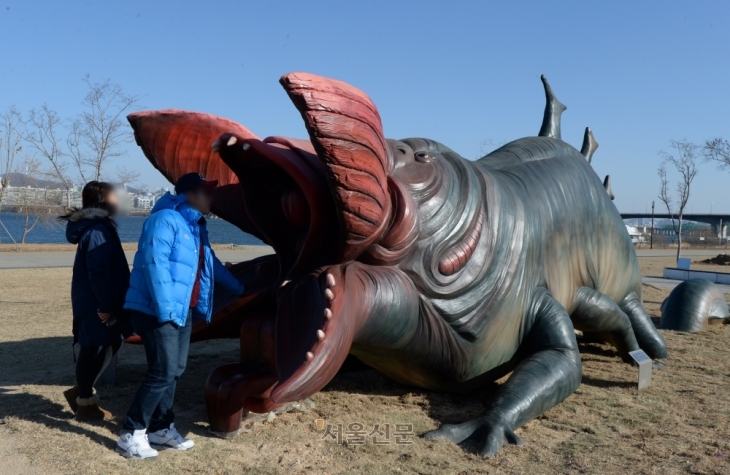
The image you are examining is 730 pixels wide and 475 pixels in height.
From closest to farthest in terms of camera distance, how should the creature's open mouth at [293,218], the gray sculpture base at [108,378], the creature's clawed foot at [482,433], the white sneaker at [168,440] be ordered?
the creature's open mouth at [293,218] < the white sneaker at [168,440] < the creature's clawed foot at [482,433] < the gray sculpture base at [108,378]

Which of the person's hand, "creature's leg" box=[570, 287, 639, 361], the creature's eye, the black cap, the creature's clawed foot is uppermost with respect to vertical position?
the creature's eye

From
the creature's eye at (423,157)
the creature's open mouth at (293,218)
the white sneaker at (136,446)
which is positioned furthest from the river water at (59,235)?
the white sneaker at (136,446)

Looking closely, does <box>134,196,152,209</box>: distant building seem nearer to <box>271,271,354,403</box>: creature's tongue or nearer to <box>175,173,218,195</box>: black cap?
<box>175,173,218,195</box>: black cap

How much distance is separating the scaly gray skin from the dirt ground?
22 cm

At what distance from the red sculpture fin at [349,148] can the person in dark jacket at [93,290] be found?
1.40m

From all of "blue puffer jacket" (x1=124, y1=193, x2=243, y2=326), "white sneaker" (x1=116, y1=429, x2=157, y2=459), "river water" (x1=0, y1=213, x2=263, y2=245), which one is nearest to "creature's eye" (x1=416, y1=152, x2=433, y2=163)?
"blue puffer jacket" (x1=124, y1=193, x2=243, y2=326)

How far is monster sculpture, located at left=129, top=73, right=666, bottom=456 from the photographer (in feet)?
10.9

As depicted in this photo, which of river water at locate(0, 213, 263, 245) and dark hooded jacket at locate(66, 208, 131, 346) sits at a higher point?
dark hooded jacket at locate(66, 208, 131, 346)

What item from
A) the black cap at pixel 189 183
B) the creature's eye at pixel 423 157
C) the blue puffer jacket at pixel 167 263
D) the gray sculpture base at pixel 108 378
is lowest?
the gray sculpture base at pixel 108 378

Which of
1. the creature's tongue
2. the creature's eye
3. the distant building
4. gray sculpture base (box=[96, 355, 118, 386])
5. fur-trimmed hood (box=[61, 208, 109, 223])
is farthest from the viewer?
the distant building

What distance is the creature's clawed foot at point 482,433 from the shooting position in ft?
12.2

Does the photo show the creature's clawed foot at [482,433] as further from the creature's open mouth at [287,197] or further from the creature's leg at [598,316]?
the creature's leg at [598,316]

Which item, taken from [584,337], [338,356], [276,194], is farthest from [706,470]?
[584,337]

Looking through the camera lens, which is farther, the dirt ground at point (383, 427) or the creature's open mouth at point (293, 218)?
the dirt ground at point (383, 427)
